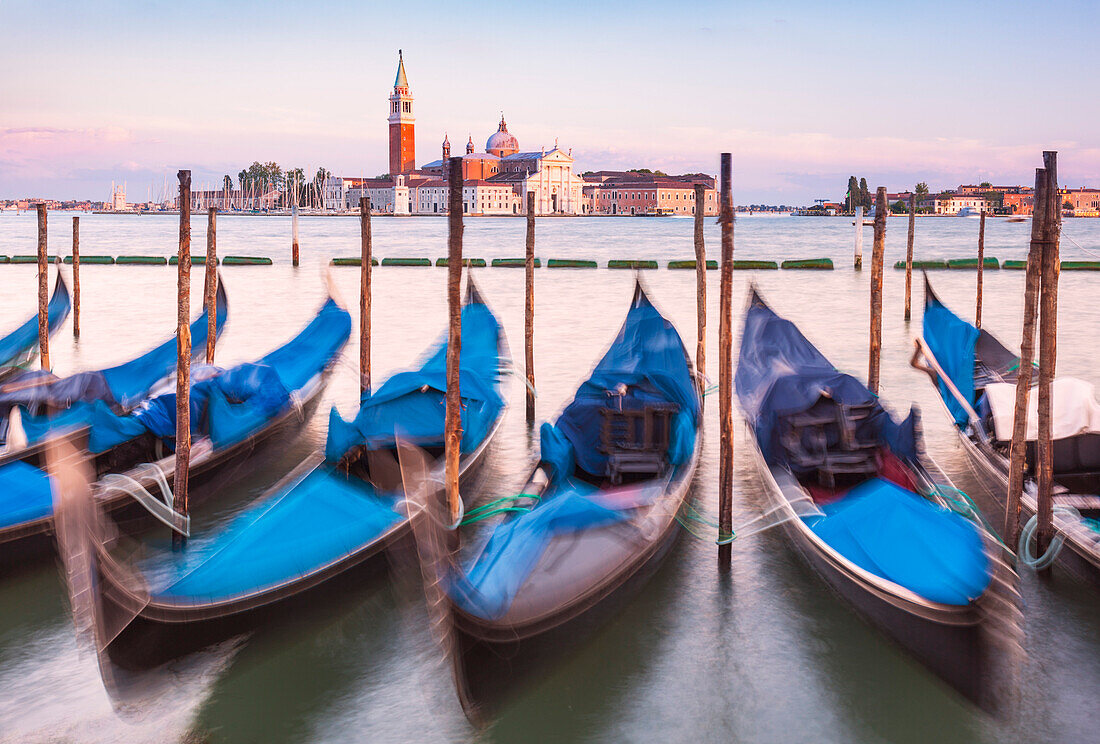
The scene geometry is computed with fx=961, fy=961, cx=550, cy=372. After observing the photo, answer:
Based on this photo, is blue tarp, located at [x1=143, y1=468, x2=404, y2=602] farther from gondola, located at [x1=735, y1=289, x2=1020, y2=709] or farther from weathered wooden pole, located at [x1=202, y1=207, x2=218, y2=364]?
weathered wooden pole, located at [x1=202, y1=207, x2=218, y2=364]

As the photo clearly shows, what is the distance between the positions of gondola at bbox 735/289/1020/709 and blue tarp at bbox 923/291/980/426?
2.78 feet

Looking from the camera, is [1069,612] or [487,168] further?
[487,168]

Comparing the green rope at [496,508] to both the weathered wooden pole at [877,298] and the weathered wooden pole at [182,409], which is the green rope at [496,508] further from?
the weathered wooden pole at [877,298]

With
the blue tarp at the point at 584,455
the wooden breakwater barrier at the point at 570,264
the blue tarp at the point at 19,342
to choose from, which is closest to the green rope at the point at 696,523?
the blue tarp at the point at 584,455

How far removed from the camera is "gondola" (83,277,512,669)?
9.57 ft

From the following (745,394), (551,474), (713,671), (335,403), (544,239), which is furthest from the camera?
(544,239)

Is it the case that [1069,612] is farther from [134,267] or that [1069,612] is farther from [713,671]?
[134,267]

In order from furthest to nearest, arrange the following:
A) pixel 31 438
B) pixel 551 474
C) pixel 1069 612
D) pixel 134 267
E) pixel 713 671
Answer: pixel 134 267 → pixel 31 438 → pixel 551 474 → pixel 1069 612 → pixel 713 671

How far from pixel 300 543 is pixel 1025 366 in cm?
293

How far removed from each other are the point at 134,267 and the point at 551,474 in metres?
20.1

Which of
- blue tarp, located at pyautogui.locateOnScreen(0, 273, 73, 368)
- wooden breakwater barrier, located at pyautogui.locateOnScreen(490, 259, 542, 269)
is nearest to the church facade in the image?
wooden breakwater barrier, located at pyautogui.locateOnScreen(490, 259, 542, 269)

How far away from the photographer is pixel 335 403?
708 centimetres

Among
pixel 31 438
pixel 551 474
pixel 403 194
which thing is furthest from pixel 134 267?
pixel 403 194

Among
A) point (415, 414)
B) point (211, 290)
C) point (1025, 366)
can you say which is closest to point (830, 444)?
point (1025, 366)
